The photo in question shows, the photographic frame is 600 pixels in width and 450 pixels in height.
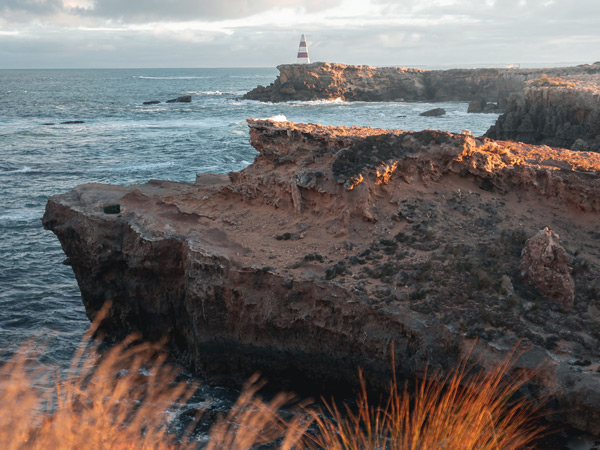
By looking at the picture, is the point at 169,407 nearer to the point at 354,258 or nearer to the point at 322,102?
the point at 354,258

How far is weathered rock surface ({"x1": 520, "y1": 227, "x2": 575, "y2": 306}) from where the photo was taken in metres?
10.3

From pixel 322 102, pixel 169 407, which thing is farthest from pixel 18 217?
pixel 322 102

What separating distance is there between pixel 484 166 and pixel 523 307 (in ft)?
15.0

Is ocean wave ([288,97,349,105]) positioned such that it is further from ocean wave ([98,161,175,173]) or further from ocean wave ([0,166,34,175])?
ocean wave ([0,166,34,175])

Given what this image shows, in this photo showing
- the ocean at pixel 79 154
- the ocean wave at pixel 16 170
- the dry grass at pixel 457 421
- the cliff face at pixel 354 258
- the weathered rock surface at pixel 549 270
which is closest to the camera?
the dry grass at pixel 457 421

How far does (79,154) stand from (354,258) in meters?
32.4

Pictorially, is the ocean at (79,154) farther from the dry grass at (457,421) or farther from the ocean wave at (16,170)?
the dry grass at (457,421)

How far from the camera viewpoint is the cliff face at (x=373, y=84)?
78875 mm

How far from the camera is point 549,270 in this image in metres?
10.4

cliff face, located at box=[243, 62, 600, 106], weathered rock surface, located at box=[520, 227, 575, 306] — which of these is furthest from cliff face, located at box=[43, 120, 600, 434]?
cliff face, located at box=[243, 62, 600, 106]

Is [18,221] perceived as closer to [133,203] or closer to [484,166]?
[133,203]

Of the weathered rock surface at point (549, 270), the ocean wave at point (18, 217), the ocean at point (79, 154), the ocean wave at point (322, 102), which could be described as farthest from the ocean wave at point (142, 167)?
the ocean wave at point (322, 102)

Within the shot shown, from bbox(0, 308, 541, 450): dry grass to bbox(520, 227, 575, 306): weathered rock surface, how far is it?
225cm

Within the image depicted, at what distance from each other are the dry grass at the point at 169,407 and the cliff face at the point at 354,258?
54 centimetres
